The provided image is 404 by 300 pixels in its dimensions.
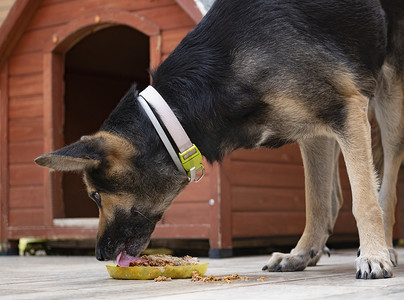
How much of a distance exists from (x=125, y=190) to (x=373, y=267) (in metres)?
1.11

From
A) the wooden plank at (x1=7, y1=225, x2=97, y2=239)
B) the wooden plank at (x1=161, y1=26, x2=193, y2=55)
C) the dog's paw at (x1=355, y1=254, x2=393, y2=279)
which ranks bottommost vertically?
the wooden plank at (x1=7, y1=225, x2=97, y2=239)

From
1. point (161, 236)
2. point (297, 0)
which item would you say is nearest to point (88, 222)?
point (161, 236)

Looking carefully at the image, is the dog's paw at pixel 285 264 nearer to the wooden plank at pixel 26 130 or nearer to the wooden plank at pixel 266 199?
the wooden plank at pixel 266 199

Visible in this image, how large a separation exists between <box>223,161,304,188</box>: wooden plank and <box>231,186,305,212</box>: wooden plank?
42mm

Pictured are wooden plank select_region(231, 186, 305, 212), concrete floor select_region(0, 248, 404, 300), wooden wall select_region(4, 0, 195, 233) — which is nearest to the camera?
concrete floor select_region(0, 248, 404, 300)

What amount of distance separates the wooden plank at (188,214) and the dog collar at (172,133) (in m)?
1.94

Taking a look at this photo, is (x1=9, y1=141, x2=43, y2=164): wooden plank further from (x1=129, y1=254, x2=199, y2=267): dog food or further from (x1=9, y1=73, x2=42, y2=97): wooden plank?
(x1=129, y1=254, x2=199, y2=267): dog food

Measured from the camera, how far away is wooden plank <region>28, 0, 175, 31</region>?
17.4ft

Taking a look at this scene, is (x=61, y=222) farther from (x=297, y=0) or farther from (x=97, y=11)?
(x=297, y=0)

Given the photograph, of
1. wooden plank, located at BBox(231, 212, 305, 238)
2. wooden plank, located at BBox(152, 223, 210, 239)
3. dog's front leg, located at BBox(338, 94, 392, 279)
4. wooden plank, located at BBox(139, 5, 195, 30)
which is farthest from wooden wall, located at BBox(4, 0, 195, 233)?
dog's front leg, located at BBox(338, 94, 392, 279)

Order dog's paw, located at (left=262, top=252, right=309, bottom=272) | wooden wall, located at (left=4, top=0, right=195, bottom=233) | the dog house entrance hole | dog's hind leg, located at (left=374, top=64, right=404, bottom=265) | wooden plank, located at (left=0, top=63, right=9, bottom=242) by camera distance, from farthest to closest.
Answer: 1. the dog house entrance hole
2. wooden plank, located at (left=0, top=63, right=9, bottom=242)
3. wooden wall, located at (left=4, top=0, right=195, bottom=233)
4. dog's hind leg, located at (left=374, top=64, right=404, bottom=265)
5. dog's paw, located at (left=262, top=252, right=309, bottom=272)

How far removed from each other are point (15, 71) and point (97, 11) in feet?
3.53

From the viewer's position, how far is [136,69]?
7977 mm

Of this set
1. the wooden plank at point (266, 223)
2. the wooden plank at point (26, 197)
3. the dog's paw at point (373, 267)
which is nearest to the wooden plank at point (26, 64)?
the wooden plank at point (26, 197)
